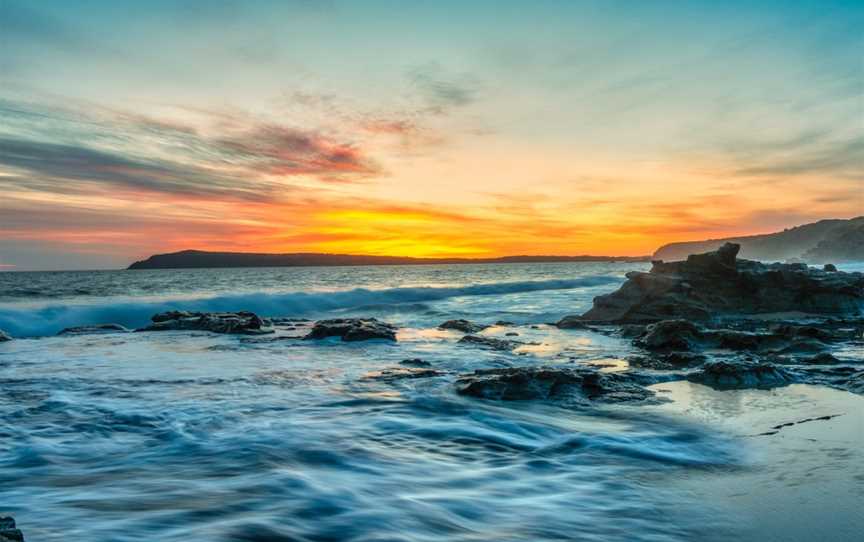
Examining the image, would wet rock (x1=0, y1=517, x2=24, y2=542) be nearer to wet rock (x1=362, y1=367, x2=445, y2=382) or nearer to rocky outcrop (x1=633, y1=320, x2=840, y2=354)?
wet rock (x1=362, y1=367, x2=445, y2=382)

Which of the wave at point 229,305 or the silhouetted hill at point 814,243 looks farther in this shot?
the silhouetted hill at point 814,243

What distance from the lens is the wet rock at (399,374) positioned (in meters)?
10.0

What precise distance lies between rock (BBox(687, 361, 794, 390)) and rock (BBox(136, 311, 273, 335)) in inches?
517

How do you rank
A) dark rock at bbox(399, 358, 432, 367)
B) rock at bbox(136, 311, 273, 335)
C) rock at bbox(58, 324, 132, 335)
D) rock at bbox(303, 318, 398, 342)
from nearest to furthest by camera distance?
dark rock at bbox(399, 358, 432, 367), rock at bbox(303, 318, 398, 342), rock at bbox(136, 311, 273, 335), rock at bbox(58, 324, 132, 335)

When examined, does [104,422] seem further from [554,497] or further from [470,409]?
[554,497]

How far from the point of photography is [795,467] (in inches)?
196

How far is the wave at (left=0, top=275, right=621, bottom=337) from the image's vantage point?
84.7 ft

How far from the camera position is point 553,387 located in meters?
8.38

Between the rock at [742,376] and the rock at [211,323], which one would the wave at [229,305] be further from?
the rock at [742,376]

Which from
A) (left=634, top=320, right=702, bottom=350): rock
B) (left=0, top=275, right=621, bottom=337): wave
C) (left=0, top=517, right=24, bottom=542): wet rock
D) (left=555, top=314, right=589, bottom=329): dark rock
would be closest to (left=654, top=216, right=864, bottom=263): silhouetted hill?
(left=0, top=275, right=621, bottom=337): wave

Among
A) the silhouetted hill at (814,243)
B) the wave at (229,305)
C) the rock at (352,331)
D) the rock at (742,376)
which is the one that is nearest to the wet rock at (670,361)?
the rock at (742,376)

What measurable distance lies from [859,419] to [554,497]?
14.1 feet

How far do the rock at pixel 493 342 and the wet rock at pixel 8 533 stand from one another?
11435mm

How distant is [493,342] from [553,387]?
6.43 m
